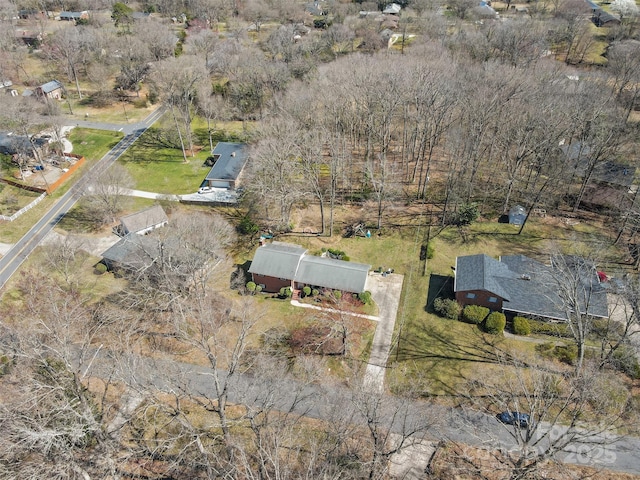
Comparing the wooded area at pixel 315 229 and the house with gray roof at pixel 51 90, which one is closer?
the wooded area at pixel 315 229

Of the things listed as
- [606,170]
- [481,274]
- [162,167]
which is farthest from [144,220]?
[606,170]

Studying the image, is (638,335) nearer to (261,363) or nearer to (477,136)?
(477,136)

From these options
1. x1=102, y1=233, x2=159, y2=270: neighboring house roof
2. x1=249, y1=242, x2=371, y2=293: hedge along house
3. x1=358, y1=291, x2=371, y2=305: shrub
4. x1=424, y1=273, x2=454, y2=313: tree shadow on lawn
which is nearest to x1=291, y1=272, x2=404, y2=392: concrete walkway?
x1=358, y1=291, x2=371, y2=305: shrub

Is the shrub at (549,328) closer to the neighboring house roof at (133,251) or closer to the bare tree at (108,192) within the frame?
the neighboring house roof at (133,251)

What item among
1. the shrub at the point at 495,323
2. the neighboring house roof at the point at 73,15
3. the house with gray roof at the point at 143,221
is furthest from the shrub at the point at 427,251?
the neighboring house roof at the point at 73,15

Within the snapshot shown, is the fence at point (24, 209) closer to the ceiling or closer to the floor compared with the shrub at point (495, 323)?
closer to the ceiling

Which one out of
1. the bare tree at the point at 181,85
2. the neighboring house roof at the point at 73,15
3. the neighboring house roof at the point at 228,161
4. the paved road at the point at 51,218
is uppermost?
the neighboring house roof at the point at 73,15

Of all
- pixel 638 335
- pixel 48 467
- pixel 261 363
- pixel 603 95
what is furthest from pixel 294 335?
pixel 603 95
